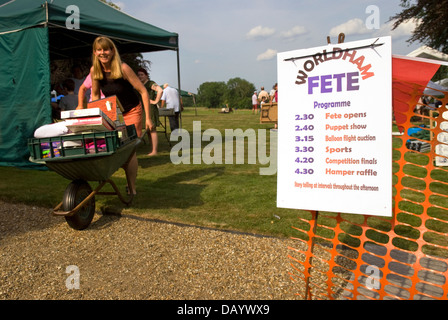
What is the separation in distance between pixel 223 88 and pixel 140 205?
444ft

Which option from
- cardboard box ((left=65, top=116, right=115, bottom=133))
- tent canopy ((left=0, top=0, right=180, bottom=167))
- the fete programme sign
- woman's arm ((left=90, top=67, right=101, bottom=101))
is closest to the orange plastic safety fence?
the fete programme sign

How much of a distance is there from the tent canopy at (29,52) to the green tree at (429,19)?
15514 mm

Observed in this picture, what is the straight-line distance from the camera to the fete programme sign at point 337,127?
2.24m

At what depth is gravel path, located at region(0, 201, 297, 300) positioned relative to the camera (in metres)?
2.79

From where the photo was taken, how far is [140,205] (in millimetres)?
5039

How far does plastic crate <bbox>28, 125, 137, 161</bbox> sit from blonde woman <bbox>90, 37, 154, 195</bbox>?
107cm

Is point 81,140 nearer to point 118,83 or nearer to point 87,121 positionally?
point 87,121

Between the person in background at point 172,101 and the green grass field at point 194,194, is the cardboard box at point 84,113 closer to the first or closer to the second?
the green grass field at point 194,194

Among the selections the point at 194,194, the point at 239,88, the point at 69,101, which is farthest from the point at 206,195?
the point at 239,88

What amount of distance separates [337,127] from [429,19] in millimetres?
20158

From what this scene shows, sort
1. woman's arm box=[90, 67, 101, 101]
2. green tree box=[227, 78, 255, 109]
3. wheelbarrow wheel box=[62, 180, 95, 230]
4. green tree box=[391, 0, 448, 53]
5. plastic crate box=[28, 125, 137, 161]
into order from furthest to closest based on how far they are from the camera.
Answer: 1. green tree box=[227, 78, 255, 109]
2. green tree box=[391, 0, 448, 53]
3. woman's arm box=[90, 67, 101, 101]
4. wheelbarrow wheel box=[62, 180, 95, 230]
5. plastic crate box=[28, 125, 137, 161]

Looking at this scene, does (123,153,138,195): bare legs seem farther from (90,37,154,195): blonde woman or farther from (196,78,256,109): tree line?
(196,78,256,109): tree line

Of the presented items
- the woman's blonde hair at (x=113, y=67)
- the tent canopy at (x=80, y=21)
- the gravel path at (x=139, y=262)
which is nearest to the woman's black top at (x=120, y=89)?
the woman's blonde hair at (x=113, y=67)
